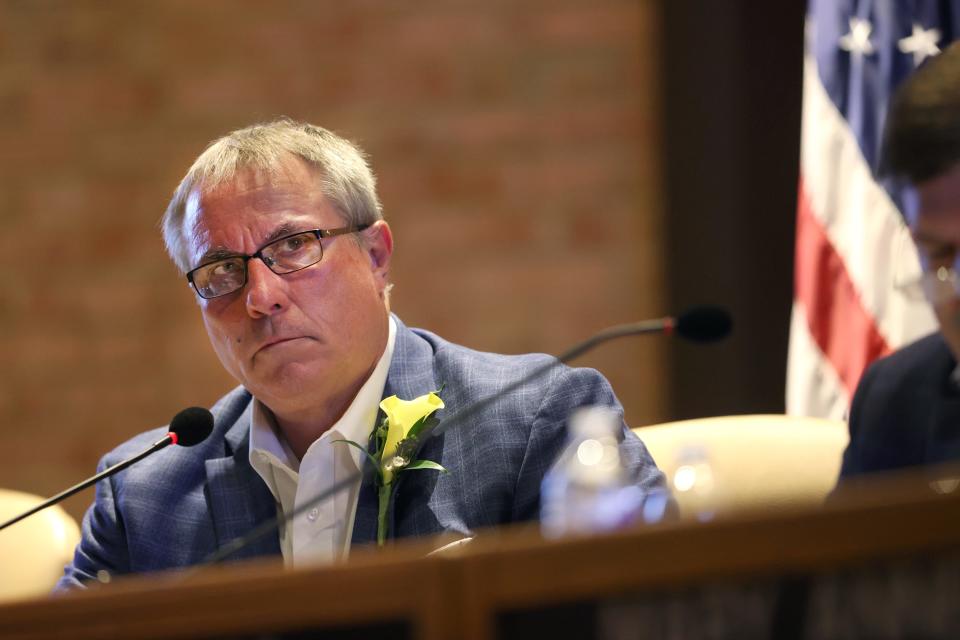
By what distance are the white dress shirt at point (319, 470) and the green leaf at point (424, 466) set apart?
128mm

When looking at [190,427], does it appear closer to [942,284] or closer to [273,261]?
[273,261]

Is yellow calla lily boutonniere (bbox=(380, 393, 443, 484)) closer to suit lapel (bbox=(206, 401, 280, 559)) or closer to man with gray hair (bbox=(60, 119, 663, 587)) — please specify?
man with gray hair (bbox=(60, 119, 663, 587))

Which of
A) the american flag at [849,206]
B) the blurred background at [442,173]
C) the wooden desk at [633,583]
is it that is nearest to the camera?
the wooden desk at [633,583]

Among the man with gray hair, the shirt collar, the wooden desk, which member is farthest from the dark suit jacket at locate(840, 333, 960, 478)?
the shirt collar

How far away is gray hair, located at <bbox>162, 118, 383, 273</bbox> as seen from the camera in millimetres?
2092

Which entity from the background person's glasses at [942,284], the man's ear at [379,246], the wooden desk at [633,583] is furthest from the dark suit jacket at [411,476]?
the wooden desk at [633,583]

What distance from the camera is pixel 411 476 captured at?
1.89 metres

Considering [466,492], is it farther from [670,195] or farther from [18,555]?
[670,195]

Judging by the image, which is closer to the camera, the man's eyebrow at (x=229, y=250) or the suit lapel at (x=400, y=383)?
the suit lapel at (x=400, y=383)

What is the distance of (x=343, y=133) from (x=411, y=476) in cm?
189

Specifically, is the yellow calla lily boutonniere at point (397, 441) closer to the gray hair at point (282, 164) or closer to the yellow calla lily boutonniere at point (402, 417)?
the yellow calla lily boutonniere at point (402, 417)

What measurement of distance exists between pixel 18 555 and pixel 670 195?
2.11 metres


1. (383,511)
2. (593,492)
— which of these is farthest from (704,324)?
(383,511)

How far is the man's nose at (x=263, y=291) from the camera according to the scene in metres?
2.01
